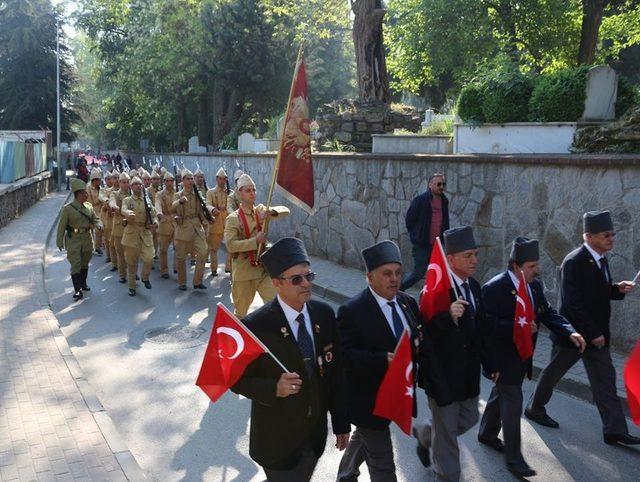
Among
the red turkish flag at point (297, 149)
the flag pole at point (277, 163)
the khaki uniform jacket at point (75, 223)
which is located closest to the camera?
the flag pole at point (277, 163)

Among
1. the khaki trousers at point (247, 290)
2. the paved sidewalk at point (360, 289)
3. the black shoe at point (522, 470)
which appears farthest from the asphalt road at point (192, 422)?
the khaki trousers at point (247, 290)

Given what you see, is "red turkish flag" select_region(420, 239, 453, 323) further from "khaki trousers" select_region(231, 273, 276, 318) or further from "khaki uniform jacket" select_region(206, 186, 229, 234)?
"khaki uniform jacket" select_region(206, 186, 229, 234)

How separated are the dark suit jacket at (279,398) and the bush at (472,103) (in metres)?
9.59

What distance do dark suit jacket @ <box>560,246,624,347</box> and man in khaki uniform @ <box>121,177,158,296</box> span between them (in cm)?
802

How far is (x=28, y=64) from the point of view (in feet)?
159

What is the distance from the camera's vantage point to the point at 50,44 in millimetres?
49250

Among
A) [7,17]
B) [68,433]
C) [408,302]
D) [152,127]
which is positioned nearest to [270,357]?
[408,302]

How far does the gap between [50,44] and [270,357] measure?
168 feet

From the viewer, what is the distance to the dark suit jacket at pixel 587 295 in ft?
18.3

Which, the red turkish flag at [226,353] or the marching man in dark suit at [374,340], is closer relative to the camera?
the red turkish flag at [226,353]

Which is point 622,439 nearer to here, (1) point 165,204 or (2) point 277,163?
(2) point 277,163

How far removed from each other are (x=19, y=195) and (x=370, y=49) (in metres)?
14.2

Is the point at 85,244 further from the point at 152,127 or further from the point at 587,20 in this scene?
the point at 152,127

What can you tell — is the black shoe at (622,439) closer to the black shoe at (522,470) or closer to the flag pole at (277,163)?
the black shoe at (522,470)
